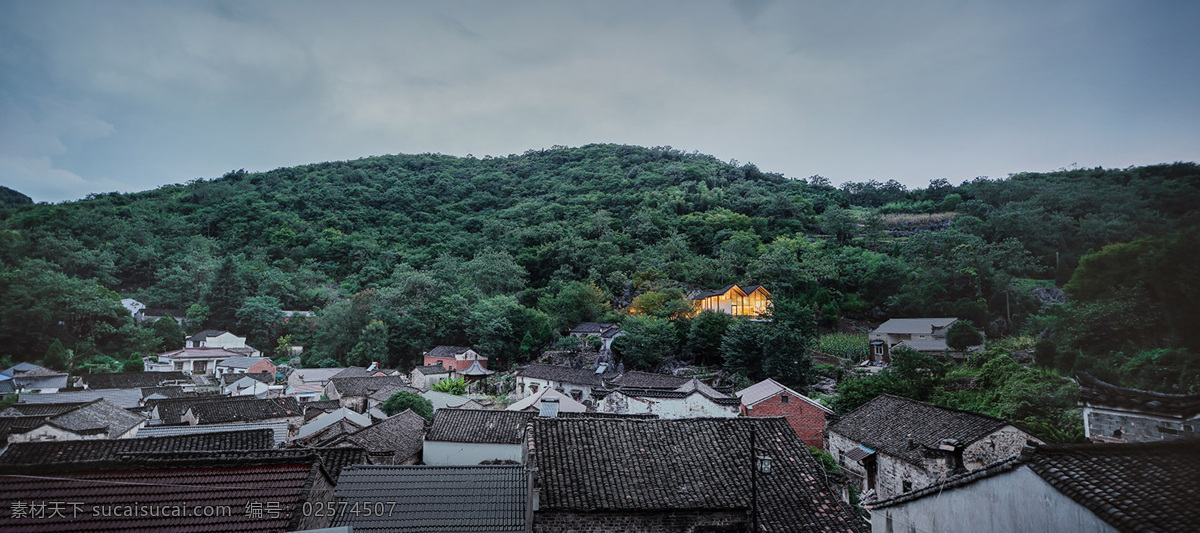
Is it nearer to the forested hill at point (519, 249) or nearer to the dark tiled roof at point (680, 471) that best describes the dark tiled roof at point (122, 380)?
the forested hill at point (519, 249)

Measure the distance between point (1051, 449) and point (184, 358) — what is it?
5234cm

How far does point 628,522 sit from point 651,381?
1900cm

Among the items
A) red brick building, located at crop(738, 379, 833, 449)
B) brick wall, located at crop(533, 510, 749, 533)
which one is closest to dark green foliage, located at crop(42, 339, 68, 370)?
brick wall, located at crop(533, 510, 749, 533)

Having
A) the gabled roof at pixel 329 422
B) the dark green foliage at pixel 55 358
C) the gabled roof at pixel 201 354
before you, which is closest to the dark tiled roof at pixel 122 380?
the dark green foliage at pixel 55 358

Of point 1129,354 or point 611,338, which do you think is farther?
point 611,338

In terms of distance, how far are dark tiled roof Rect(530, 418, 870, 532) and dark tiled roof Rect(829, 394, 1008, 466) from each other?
13.6 ft

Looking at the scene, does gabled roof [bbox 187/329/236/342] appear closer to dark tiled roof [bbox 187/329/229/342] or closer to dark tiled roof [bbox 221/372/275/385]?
dark tiled roof [bbox 187/329/229/342]

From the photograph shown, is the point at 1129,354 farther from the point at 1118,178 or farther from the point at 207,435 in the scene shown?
the point at 207,435

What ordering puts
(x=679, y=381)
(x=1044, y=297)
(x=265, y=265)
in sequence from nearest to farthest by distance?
(x=1044, y=297) → (x=679, y=381) → (x=265, y=265)

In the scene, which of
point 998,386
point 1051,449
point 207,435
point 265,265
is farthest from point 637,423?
point 265,265

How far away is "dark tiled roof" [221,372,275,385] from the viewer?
109ft

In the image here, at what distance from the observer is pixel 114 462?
188 inches

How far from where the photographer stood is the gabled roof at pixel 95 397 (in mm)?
22891

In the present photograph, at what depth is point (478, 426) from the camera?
1582 centimetres
